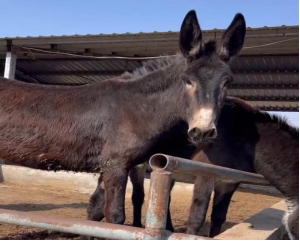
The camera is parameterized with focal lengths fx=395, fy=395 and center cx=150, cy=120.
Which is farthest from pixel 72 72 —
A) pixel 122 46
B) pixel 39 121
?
pixel 39 121

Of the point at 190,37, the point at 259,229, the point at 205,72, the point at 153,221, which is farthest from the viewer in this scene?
the point at 259,229

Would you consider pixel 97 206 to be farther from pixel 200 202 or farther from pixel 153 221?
pixel 153 221

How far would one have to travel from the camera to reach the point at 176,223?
5.92m

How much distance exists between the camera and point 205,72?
10.5 ft

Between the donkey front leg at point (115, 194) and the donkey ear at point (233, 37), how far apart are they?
1382 millimetres

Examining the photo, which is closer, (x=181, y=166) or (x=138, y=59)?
(x=181, y=166)

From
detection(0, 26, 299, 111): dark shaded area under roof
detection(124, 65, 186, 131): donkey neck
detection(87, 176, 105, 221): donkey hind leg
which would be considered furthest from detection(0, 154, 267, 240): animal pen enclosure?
detection(0, 26, 299, 111): dark shaded area under roof

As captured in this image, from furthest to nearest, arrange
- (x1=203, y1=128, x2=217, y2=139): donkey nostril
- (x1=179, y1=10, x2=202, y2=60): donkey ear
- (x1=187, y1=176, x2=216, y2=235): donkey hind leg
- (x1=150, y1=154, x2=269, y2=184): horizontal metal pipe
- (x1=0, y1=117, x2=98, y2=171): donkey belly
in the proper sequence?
1. (x1=187, y1=176, x2=216, y2=235): donkey hind leg
2. (x1=0, y1=117, x2=98, y2=171): donkey belly
3. (x1=179, y1=10, x2=202, y2=60): donkey ear
4. (x1=203, y1=128, x2=217, y2=139): donkey nostril
5. (x1=150, y1=154, x2=269, y2=184): horizontal metal pipe

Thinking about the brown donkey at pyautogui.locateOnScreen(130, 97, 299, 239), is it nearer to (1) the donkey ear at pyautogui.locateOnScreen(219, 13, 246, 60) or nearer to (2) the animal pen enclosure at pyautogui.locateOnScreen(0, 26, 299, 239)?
(2) the animal pen enclosure at pyautogui.locateOnScreen(0, 26, 299, 239)

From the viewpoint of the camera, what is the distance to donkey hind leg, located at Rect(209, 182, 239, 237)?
4.70m

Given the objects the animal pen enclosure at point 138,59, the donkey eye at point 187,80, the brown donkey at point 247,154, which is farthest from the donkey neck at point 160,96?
the brown donkey at point 247,154

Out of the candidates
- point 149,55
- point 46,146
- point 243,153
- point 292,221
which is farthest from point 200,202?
point 149,55

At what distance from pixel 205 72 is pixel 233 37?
663 mm

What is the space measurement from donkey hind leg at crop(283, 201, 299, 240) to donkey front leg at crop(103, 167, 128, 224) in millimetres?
1411
